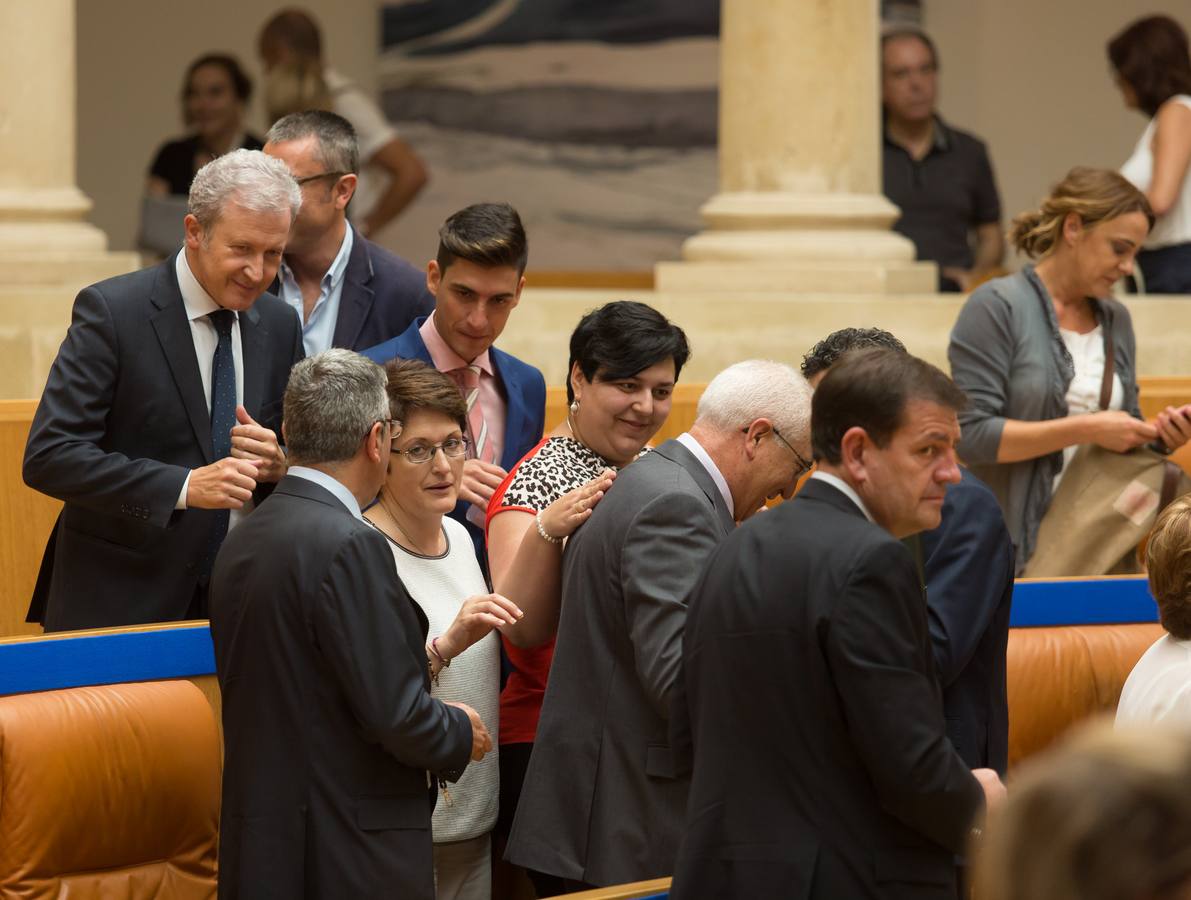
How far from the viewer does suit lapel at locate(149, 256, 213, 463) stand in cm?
421

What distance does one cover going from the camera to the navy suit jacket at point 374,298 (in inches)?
198

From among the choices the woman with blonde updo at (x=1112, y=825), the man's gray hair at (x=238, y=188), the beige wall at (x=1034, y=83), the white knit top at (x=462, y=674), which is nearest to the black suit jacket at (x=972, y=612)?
the white knit top at (x=462, y=674)

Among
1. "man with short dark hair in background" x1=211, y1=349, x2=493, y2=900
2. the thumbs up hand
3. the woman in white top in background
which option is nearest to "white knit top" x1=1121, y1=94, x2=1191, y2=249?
the woman in white top in background

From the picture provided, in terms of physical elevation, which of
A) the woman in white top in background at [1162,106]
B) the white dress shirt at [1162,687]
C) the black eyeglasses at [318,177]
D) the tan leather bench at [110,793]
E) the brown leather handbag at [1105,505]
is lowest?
the tan leather bench at [110,793]

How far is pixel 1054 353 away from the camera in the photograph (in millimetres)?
5457

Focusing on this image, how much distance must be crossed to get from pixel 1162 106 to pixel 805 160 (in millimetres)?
1329

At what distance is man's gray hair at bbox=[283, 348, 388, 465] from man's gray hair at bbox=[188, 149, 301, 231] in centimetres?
66

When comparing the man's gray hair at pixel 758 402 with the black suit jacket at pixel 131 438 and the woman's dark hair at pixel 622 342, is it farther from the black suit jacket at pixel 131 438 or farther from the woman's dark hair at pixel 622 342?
the black suit jacket at pixel 131 438

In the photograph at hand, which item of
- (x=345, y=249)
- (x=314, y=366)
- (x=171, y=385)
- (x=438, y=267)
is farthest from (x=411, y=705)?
(x=345, y=249)

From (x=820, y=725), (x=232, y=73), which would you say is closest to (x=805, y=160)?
(x=232, y=73)

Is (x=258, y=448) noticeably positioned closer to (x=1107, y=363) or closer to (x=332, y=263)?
(x=332, y=263)

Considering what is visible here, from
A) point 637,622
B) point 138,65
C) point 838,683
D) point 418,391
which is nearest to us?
point 838,683

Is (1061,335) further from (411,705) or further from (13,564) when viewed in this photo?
(13,564)

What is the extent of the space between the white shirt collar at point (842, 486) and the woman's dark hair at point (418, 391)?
4.01 feet
